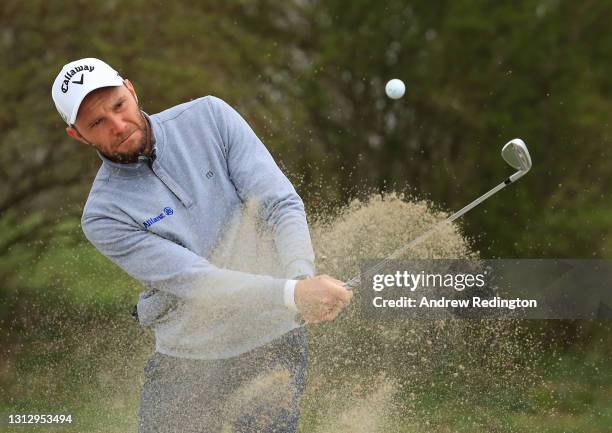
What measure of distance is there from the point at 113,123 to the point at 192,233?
0.37m

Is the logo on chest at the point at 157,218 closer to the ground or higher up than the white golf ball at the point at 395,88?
closer to the ground

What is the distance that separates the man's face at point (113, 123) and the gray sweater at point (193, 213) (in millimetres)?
44

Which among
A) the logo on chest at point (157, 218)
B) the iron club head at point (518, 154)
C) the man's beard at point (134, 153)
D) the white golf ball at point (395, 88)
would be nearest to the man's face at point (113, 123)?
the man's beard at point (134, 153)

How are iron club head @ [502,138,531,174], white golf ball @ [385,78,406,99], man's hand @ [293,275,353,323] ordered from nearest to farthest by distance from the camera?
man's hand @ [293,275,353,323] < iron club head @ [502,138,531,174] < white golf ball @ [385,78,406,99]

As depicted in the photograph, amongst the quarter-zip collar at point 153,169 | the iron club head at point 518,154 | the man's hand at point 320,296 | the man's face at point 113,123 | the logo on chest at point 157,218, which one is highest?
the iron club head at point 518,154

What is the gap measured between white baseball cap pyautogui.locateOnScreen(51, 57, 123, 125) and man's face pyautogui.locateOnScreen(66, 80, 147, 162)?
24 millimetres

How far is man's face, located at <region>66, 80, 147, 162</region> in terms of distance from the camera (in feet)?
7.90

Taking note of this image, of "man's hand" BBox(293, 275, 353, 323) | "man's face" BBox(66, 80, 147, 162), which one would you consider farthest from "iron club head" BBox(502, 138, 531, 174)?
"man's face" BBox(66, 80, 147, 162)

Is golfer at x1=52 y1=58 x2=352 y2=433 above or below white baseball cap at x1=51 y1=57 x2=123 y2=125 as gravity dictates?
below

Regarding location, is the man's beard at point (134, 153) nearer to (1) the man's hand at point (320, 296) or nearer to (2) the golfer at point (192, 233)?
(2) the golfer at point (192, 233)

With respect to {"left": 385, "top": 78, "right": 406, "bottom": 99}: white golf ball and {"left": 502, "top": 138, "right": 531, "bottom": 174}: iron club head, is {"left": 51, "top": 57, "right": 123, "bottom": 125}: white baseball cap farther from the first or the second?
{"left": 385, "top": 78, "right": 406, "bottom": 99}: white golf ball

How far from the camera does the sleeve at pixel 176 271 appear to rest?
2.31m

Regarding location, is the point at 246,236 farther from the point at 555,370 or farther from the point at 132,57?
the point at 555,370

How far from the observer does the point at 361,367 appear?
4.58 meters
